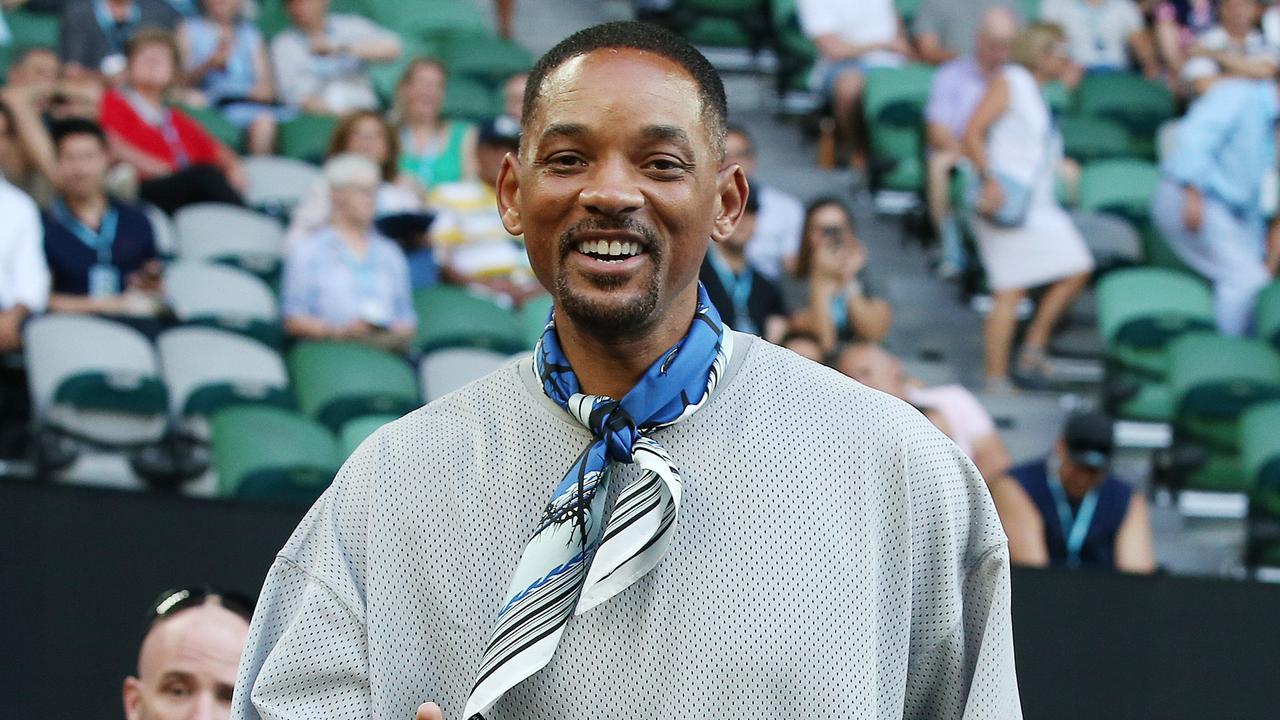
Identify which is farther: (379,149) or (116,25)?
(116,25)

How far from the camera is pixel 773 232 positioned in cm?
670

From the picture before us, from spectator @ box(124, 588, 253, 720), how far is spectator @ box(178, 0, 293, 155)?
4.49 metres

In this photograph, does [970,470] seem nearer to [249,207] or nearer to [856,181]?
[249,207]

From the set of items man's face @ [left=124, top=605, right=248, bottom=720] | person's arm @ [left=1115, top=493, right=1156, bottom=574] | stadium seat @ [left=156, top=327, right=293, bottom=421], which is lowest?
person's arm @ [left=1115, top=493, right=1156, bottom=574]

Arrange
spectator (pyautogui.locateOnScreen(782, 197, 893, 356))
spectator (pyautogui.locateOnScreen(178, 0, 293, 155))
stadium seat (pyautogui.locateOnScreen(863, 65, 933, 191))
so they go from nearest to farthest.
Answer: spectator (pyautogui.locateOnScreen(782, 197, 893, 356)), spectator (pyautogui.locateOnScreen(178, 0, 293, 155)), stadium seat (pyautogui.locateOnScreen(863, 65, 933, 191))

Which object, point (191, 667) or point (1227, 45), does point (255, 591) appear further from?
point (1227, 45)

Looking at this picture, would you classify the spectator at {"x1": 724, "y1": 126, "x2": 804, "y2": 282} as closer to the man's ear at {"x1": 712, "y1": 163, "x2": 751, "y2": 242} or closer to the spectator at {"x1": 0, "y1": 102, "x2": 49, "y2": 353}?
the spectator at {"x1": 0, "y1": 102, "x2": 49, "y2": 353}

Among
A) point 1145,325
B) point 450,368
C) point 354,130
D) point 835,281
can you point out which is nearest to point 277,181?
point 354,130

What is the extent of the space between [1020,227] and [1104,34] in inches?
90.0

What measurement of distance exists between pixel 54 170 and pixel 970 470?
16.3 feet

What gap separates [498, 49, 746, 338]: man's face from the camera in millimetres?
1629

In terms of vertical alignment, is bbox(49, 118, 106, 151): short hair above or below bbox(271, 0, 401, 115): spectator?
above

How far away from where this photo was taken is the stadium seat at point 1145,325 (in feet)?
21.0

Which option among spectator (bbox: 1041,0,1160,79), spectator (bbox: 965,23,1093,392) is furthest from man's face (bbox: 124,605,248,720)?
spectator (bbox: 1041,0,1160,79)
